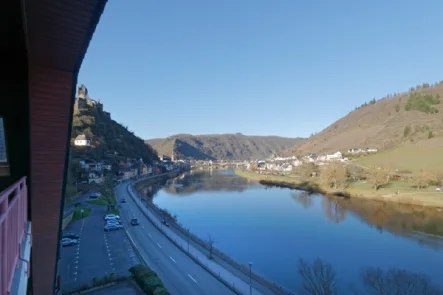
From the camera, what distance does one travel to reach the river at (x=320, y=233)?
18.5 m

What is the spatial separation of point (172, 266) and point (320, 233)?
14757 mm

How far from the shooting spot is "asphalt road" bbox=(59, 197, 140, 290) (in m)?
13.9

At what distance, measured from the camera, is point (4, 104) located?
4.12 meters

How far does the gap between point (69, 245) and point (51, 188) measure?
15741 millimetres

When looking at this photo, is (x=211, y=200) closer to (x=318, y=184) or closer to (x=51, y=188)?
(x=318, y=184)

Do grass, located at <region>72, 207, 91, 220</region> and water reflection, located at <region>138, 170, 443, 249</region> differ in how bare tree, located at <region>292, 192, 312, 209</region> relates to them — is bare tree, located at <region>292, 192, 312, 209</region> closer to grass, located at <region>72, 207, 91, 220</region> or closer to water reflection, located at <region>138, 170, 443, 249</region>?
water reflection, located at <region>138, 170, 443, 249</region>

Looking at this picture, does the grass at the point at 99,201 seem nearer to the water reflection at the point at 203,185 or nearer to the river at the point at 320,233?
the river at the point at 320,233

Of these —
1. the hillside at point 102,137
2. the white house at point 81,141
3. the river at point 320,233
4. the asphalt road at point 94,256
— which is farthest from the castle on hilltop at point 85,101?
the asphalt road at point 94,256

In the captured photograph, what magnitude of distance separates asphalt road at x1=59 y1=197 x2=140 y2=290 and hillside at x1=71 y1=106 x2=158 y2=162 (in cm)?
3710

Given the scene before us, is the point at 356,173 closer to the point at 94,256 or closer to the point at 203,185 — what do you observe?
the point at 203,185

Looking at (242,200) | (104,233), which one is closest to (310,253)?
(104,233)

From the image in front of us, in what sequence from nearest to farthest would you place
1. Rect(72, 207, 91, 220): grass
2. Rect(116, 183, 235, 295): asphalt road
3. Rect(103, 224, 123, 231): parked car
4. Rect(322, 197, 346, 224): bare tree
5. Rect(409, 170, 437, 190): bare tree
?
Rect(116, 183, 235, 295): asphalt road, Rect(103, 224, 123, 231): parked car, Rect(72, 207, 91, 220): grass, Rect(322, 197, 346, 224): bare tree, Rect(409, 170, 437, 190): bare tree

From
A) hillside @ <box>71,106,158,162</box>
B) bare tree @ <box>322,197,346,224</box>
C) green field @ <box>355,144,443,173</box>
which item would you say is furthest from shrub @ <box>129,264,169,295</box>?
green field @ <box>355,144,443,173</box>

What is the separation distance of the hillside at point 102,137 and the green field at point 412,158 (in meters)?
57.3
